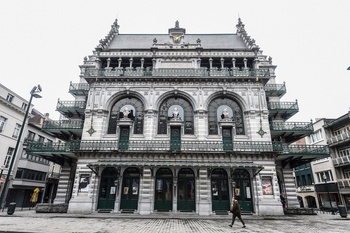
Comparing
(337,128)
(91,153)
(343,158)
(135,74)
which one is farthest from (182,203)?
(337,128)

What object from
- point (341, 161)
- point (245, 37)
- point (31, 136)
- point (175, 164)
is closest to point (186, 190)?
point (175, 164)

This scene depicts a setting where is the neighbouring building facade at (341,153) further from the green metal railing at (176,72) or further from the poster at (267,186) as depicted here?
the green metal railing at (176,72)

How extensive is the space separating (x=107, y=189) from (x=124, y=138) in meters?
5.42

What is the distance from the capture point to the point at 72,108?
24.3m

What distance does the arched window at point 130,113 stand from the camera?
2242 cm

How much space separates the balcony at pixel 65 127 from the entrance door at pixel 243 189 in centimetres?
1807

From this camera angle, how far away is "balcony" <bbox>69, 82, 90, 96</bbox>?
25031 millimetres

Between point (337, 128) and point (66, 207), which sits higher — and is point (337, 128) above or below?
above

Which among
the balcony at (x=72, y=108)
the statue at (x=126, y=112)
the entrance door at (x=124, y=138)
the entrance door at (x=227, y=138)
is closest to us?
the entrance door at (x=227, y=138)

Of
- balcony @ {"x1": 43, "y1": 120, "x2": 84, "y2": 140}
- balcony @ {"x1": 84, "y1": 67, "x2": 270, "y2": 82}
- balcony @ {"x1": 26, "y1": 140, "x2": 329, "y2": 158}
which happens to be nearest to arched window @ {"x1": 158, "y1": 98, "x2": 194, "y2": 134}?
balcony @ {"x1": 26, "y1": 140, "x2": 329, "y2": 158}

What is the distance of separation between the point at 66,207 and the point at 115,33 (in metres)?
26.4

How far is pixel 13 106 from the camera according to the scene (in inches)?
1144

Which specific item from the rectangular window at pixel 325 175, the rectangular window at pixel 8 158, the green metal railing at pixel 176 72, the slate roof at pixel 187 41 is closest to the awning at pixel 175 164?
the green metal railing at pixel 176 72

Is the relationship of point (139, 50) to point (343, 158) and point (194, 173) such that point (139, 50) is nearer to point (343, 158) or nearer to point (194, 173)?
point (194, 173)
